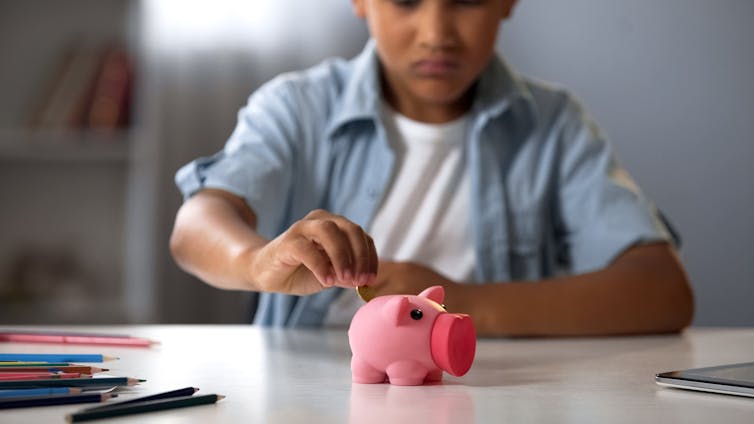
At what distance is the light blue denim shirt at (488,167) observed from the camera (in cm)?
134

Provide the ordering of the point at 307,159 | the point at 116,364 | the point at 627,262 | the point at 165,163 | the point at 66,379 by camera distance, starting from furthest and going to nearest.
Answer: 1. the point at 165,163
2. the point at 307,159
3. the point at 627,262
4. the point at 116,364
5. the point at 66,379

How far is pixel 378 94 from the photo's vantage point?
1.37m

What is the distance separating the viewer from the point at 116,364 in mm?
748

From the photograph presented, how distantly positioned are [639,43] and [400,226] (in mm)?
1383

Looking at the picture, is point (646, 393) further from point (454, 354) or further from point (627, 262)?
point (627, 262)

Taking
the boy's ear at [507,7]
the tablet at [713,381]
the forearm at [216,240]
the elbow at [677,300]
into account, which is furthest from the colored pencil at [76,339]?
the boy's ear at [507,7]

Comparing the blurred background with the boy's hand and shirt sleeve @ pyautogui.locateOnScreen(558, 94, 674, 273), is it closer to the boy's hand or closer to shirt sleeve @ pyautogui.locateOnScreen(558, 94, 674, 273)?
shirt sleeve @ pyautogui.locateOnScreen(558, 94, 674, 273)

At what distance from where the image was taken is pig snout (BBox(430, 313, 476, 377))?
641 millimetres

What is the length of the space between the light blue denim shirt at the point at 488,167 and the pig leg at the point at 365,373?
0.64 m

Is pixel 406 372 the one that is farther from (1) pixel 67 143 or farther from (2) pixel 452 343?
(1) pixel 67 143

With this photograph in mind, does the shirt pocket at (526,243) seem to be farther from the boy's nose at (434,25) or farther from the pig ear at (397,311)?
the pig ear at (397,311)

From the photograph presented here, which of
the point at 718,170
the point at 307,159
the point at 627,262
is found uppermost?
the point at 718,170

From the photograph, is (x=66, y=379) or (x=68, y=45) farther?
(x=68, y=45)

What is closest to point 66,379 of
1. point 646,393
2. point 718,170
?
point 646,393
